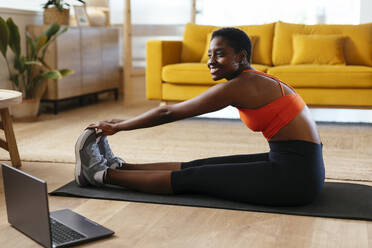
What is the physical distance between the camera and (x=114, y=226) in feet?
6.32

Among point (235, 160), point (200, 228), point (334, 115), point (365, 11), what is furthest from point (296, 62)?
point (200, 228)

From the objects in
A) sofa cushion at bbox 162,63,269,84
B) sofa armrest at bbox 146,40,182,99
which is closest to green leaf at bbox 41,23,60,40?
sofa armrest at bbox 146,40,182,99

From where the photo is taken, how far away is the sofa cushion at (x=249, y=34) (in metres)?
4.72

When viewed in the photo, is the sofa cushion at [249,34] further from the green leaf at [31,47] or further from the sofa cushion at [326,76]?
the green leaf at [31,47]

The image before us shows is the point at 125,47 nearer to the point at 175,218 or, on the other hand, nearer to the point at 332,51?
the point at 332,51

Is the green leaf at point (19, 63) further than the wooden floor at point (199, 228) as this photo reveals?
Yes

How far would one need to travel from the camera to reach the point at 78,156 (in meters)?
2.30

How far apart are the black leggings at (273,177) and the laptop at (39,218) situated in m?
0.50

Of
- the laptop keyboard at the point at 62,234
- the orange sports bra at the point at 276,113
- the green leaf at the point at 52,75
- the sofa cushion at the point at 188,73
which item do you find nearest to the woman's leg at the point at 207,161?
the orange sports bra at the point at 276,113

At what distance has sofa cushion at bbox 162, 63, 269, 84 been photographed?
427 centimetres

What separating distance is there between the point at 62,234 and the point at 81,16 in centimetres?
390

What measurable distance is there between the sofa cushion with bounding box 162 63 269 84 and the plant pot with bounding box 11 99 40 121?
1.13m

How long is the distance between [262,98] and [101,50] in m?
3.70

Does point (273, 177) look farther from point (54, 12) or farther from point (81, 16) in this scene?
point (81, 16)
